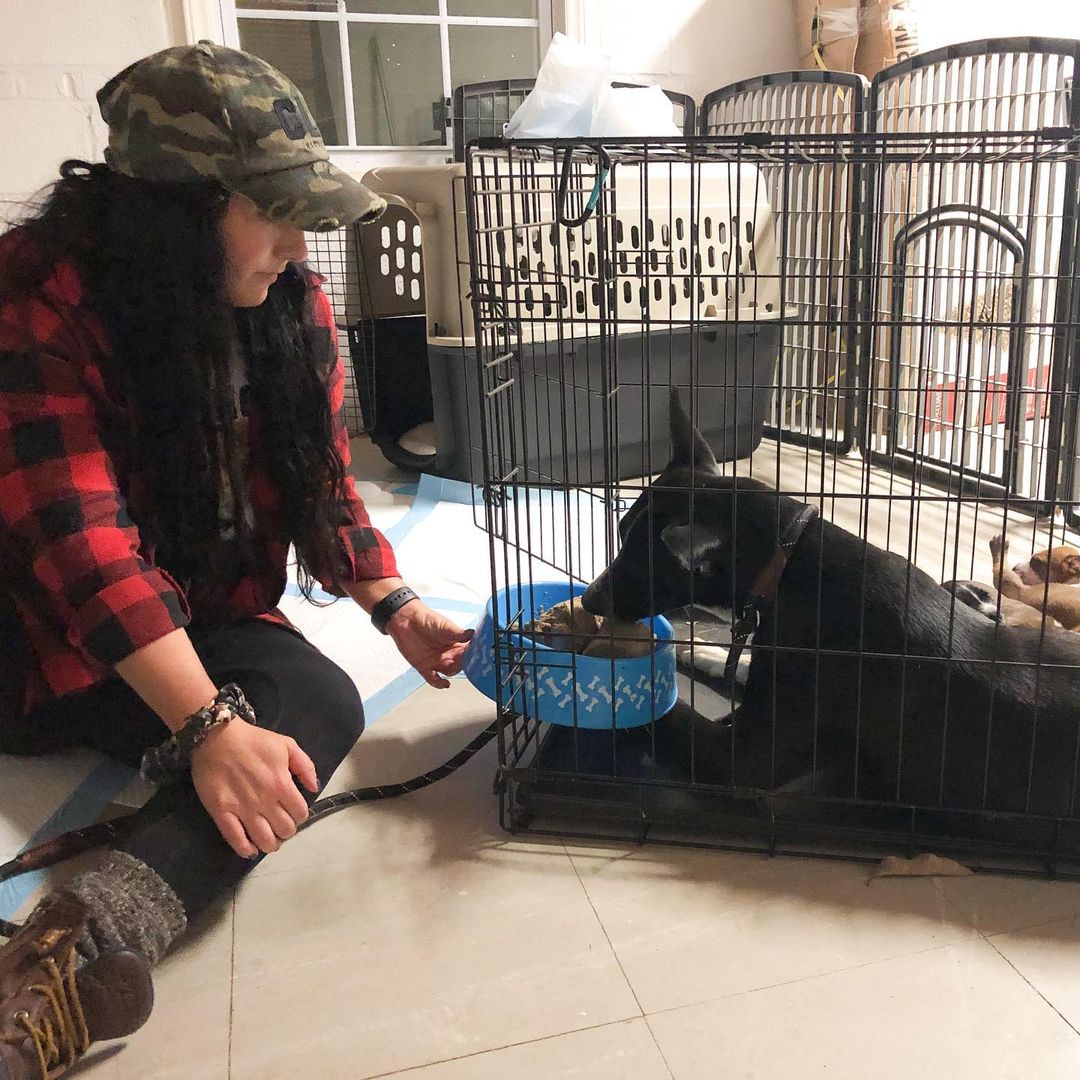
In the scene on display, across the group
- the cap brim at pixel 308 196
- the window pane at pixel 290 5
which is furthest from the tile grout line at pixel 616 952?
the window pane at pixel 290 5

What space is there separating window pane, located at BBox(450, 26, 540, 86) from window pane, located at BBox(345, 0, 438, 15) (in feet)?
0.33

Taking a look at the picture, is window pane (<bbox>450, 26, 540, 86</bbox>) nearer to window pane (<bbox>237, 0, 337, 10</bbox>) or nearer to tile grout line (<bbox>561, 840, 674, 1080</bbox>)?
window pane (<bbox>237, 0, 337, 10</bbox>)

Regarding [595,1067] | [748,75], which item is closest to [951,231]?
[748,75]

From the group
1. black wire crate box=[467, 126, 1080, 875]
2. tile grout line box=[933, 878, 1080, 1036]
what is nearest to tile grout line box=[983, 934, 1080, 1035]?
tile grout line box=[933, 878, 1080, 1036]

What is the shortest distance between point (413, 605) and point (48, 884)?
0.58 meters

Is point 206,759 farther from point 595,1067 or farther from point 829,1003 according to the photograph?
point 829,1003

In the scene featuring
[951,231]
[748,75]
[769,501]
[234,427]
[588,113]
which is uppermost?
[748,75]

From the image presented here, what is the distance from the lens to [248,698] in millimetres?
1275

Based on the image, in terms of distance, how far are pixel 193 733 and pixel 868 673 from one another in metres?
0.81

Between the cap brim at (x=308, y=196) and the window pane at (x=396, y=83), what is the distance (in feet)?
8.79

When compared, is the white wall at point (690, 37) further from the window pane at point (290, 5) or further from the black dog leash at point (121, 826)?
the black dog leash at point (121, 826)

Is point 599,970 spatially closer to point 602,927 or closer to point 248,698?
point 602,927

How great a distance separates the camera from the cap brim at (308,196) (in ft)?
3.54

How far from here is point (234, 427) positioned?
1281mm
